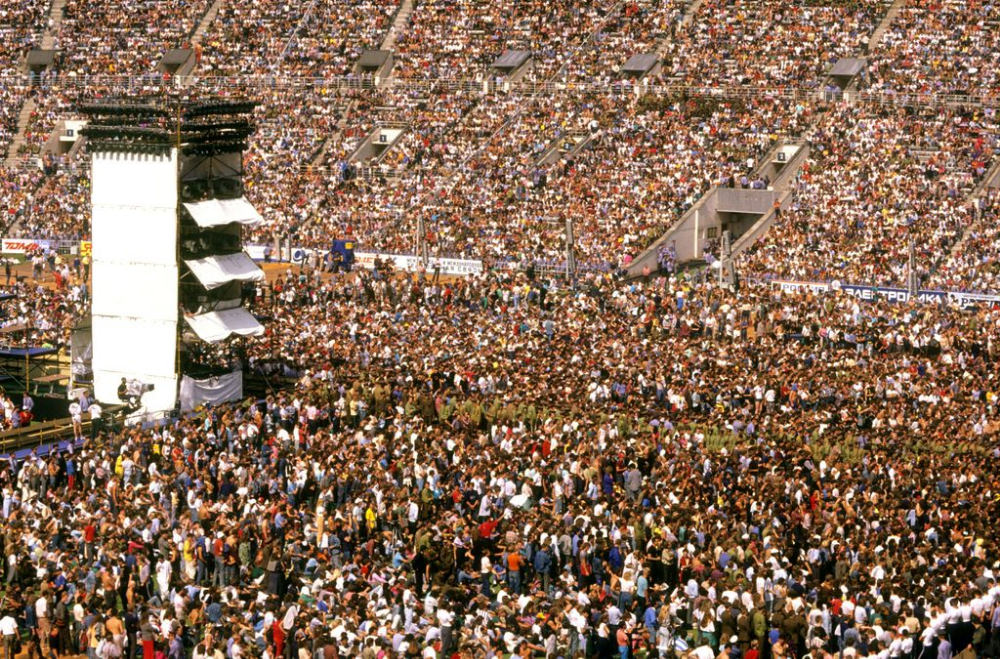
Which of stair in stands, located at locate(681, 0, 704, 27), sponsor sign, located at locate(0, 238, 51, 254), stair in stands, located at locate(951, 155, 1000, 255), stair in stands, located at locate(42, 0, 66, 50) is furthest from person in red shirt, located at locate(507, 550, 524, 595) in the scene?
stair in stands, located at locate(42, 0, 66, 50)

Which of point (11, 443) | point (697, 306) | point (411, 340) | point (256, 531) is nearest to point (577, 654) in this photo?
point (256, 531)

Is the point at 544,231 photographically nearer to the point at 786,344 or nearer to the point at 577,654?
the point at 786,344

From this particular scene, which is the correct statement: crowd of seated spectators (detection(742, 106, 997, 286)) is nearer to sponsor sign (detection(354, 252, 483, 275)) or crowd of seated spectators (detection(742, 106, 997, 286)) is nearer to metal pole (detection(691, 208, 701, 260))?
metal pole (detection(691, 208, 701, 260))

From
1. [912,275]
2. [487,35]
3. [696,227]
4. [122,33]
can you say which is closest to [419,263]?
[696,227]

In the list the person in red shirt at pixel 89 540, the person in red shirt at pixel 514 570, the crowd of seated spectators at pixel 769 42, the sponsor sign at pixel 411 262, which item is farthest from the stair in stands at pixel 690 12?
the person in red shirt at pixel 89 540

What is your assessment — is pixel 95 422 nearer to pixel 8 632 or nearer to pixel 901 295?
pixel 8 632

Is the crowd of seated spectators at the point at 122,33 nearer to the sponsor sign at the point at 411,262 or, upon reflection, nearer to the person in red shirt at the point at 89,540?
the sponsor sign at the point at 411,262
